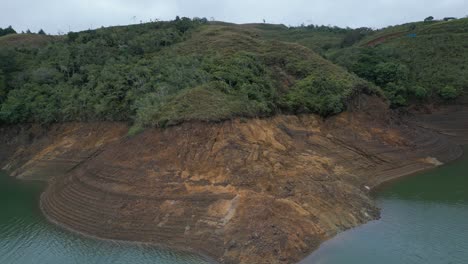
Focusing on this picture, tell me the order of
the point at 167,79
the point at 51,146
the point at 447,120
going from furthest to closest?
the point at 447,120 < the point at 51,146 < the point at 167,79

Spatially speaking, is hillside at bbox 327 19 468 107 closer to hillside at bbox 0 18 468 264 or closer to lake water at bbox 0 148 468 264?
hillside at bbox 0 18 468 264

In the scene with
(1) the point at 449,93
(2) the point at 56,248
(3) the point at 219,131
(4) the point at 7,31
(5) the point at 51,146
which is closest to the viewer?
(2) the point at 56,248

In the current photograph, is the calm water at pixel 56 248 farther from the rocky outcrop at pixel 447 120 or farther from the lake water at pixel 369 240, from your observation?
the rocky outcrop at pixel 447 120

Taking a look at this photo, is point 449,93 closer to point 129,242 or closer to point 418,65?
point 418,65

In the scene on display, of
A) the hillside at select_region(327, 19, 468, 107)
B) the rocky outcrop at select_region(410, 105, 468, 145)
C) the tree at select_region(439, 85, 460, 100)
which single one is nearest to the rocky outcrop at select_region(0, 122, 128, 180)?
the hillside at select_region(327, 19, 468, 107)

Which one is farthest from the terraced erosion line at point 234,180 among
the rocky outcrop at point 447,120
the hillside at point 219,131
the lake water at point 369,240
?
the rocky outcrop at point 447,120

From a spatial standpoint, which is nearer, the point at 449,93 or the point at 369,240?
the point at 369,240

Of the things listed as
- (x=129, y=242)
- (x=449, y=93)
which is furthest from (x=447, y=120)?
(x=129, y=242)
